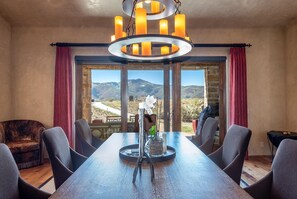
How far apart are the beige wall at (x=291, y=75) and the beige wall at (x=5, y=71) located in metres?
5.72

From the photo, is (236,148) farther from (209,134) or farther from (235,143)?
(209,134)

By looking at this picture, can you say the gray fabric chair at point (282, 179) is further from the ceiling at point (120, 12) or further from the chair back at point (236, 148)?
the ceiling at point (120, 12)

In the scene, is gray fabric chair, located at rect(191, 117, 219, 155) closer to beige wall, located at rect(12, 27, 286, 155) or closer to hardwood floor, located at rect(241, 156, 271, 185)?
hardwood floor, located at rect(241, 156, 271, 185)

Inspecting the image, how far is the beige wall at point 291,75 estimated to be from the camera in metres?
4.50

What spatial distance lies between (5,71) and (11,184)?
3.80 m

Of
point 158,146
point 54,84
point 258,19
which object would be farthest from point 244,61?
point 54,84

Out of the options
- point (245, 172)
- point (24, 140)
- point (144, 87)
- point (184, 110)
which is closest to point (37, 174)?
point (24, 140)

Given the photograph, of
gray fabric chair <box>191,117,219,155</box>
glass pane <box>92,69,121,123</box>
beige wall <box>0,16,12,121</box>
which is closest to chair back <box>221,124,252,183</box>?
gray fabric chair <box>191,117,219,155</box>

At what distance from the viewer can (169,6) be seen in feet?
7.20

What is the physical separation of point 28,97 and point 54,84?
2.06 ft

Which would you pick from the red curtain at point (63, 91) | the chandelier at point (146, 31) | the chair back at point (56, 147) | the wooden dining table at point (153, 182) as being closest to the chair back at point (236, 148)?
the wooden dining table at point (153, 182)

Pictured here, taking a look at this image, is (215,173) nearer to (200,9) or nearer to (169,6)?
(169,6)

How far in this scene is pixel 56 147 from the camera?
1917 millimetres

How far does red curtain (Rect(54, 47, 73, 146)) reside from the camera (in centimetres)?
447
